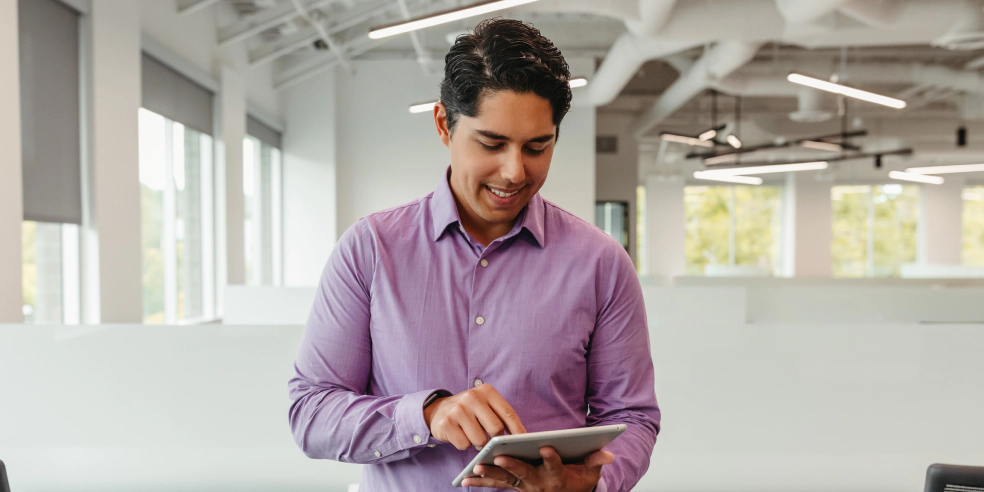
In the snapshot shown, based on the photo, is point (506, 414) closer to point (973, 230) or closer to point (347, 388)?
point (347, 388)

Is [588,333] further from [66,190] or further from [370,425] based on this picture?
[66,190]

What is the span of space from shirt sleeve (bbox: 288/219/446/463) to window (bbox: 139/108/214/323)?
5.30 meters

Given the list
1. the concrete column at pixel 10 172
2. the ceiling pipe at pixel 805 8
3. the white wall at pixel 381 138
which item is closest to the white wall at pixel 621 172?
the white wall at pixel 381 138

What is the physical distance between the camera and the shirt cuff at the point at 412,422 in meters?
1.02

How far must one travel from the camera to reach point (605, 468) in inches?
43.4

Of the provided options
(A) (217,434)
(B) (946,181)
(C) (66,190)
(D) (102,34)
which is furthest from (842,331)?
(B) (946,181)

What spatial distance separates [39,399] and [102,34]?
301 cm

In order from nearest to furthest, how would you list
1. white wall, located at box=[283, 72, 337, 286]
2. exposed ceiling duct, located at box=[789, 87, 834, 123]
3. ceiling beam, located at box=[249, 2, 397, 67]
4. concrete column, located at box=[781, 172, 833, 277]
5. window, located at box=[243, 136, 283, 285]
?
1. ceiling beam, located at box=[249, 2, 397, 67]
2. exposed ceiling duct, located at box=[789, 87, 834, 123]
3. window, located at box=[243, 136, 283, 285]
4. white wall, located at box=[283, 72, 337, 286]
5. concrete column, located at box=[781, 172, 833, 277]

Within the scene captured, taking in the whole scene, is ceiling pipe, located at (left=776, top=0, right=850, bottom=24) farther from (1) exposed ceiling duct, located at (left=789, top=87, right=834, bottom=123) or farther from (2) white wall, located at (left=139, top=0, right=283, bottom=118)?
(2) white wall, located at (left=139, top=0, right=283, bottom=118)

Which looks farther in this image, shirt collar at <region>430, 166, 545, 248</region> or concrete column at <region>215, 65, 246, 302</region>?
concrete column at <region>215, 65, 246, 302</region>

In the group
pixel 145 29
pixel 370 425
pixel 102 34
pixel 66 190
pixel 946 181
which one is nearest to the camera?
pixel 370 425

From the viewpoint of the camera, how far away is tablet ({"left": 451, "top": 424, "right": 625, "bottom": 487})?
89 centimetres

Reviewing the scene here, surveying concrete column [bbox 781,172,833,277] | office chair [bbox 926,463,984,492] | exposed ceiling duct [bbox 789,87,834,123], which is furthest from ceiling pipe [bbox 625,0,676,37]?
concrete column [bbox 781,172,833,277]

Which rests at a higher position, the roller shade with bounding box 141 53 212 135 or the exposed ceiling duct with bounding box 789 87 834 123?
the exposed ceiling duct with bounding box 789 87 834 123
